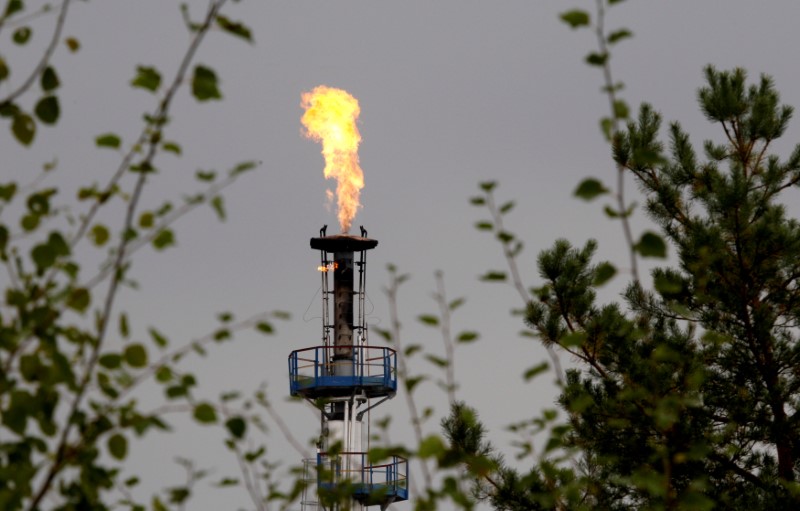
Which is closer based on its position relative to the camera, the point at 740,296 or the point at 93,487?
the point at 93,487

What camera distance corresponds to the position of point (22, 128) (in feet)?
15.1

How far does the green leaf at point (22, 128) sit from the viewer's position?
4.58 metres

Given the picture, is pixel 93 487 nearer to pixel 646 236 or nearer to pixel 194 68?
pixel 194 68

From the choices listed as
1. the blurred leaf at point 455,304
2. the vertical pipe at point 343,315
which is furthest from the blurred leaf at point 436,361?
the vertical pipe at point 343,315

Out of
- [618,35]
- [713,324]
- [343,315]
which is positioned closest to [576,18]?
[618,35]

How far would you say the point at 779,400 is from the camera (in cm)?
2238

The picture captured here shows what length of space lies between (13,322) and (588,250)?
1800cm

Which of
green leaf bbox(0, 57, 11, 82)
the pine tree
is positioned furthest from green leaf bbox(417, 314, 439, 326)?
the pine tree

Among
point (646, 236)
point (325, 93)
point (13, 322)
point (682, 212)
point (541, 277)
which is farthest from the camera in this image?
point (325, 93)

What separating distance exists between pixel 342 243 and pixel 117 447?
2742cm

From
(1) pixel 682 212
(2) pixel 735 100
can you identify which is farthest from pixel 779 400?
(2) pixel 735 100

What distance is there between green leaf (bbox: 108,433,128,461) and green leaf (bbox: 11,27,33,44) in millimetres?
1237

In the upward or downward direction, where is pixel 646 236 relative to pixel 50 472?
upward

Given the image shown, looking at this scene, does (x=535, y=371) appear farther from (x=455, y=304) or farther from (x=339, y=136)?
(x=339, y=136)
